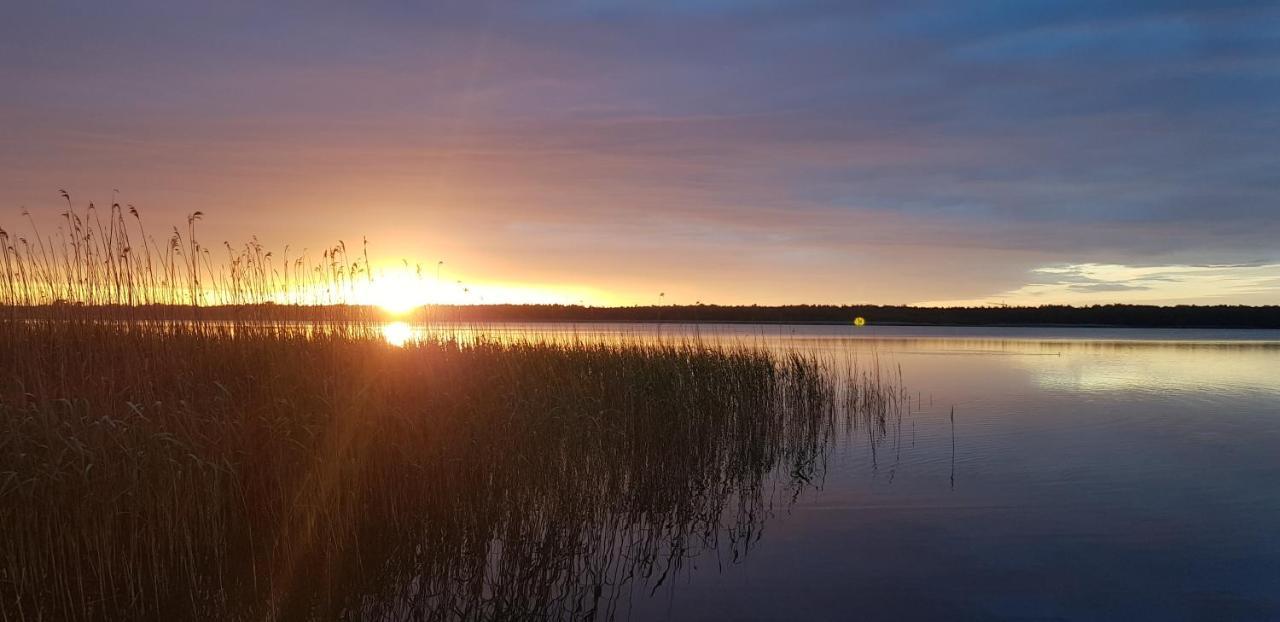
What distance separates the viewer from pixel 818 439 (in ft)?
39.8

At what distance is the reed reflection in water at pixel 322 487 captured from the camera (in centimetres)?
461

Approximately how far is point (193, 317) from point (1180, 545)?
10418 millimetres

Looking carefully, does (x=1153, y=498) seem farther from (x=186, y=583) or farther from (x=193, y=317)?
(x=193, y=317)

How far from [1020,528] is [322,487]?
6.47m

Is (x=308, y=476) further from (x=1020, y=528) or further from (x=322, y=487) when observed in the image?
(x=1020, y=528)

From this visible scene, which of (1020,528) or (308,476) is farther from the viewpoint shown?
(1020,528)

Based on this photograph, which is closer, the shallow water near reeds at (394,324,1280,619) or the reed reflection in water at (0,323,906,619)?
the reed reflection in water at (0,323,906,619)

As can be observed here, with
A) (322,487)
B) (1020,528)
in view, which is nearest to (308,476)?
(322,487)

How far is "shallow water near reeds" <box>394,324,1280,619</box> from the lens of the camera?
543 centimetres

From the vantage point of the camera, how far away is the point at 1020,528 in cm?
721

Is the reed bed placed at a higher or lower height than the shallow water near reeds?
higher

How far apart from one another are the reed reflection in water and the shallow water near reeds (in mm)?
504

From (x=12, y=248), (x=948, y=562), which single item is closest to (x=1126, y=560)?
(x=948, y=562)

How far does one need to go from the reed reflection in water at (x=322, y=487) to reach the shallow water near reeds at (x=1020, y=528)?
504 millimetres
